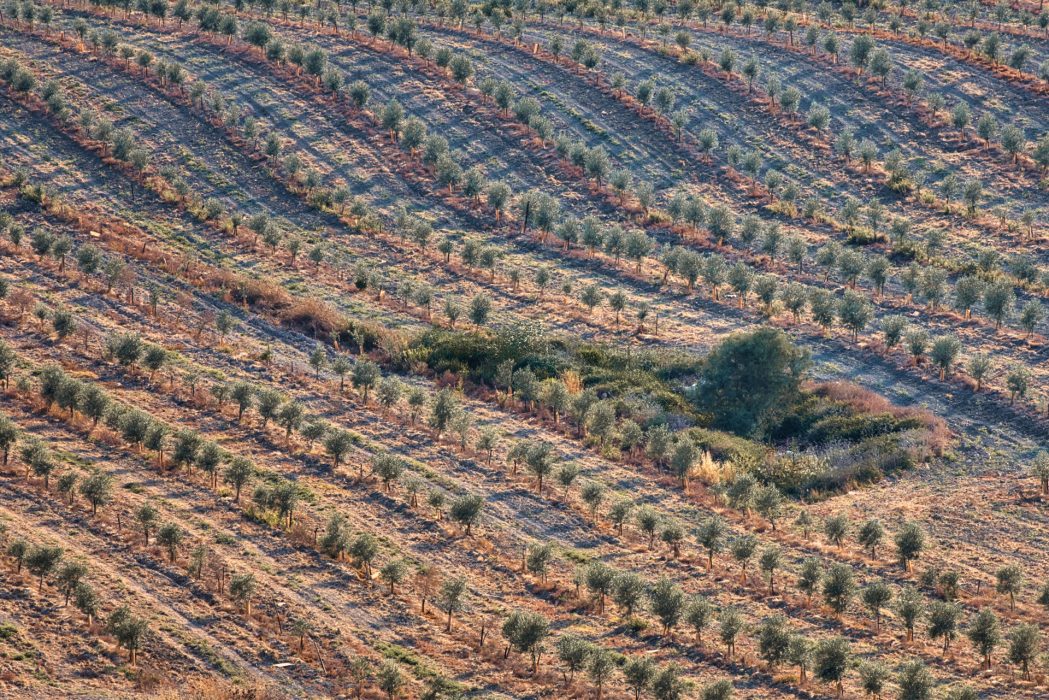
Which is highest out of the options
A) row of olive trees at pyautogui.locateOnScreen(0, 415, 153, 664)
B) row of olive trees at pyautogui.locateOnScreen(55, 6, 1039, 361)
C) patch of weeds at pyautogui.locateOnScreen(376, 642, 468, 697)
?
row of olive trees at pyautogui.locateOnScreen(55, 6, 1039, 361)

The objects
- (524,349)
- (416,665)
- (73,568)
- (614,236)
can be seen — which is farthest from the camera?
(614,236)

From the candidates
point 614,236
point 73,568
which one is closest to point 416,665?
point 73,568

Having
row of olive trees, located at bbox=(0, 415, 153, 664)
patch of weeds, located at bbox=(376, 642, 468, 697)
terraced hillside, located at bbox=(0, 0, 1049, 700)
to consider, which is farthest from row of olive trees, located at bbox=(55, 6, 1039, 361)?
patch of weeds, located at bbox=(376, 642, 468, 697)

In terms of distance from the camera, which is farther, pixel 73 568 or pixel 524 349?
pixel 524 349

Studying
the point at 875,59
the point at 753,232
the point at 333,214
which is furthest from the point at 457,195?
the point at 875,59

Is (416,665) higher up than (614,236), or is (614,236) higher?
(614,236)

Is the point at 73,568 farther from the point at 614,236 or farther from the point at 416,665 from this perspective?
the point at 614,236


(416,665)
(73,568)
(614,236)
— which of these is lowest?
(416,665)

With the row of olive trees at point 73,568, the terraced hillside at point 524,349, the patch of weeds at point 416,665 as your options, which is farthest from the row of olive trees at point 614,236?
the patch of weeds at point 416,665

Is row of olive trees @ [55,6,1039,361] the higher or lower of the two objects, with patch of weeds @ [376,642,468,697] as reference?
higher

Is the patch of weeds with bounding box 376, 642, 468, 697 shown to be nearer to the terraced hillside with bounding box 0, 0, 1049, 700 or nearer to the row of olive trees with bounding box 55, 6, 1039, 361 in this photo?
the terraced hillside with bounding box 0, 0, 1049, 700

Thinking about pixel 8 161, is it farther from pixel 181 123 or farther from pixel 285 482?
pixel 285 482
